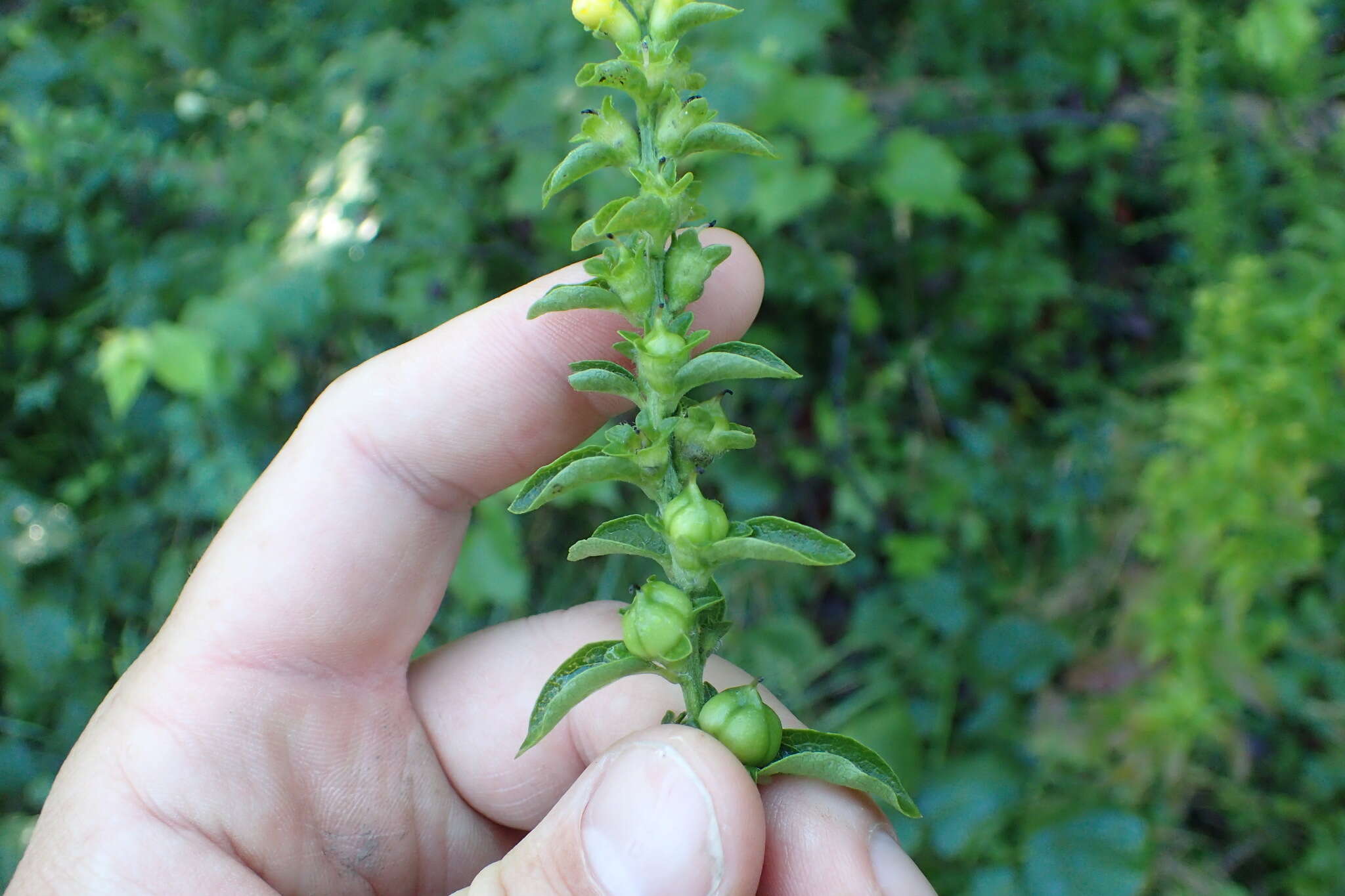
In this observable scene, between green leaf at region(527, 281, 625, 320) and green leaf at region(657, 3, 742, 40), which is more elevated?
green leaf at region(657, 3, 742, 40)

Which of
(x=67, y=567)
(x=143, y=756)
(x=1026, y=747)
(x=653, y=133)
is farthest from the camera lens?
(x=67, y=567)

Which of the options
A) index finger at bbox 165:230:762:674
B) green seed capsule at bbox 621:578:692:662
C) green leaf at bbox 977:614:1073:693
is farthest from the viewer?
green leaf at bbox 977:614:1073:693

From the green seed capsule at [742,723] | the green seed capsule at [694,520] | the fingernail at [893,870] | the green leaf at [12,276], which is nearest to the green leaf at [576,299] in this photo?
the green seed capsule at [694,520]

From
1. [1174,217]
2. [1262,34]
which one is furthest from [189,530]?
[1262,34]

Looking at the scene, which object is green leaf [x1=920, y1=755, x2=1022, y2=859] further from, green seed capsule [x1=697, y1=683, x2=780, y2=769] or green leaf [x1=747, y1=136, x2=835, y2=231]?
green leaf [x1=747, y1=136, x2=835, y2=231]

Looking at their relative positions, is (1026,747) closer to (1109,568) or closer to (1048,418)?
(1109,568)

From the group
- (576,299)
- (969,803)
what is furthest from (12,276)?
(969,803)

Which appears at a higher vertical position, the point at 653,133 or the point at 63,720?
the point at 653,133

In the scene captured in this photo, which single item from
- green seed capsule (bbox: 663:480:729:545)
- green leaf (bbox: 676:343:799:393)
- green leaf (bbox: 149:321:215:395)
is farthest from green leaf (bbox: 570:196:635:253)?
green leaf (bbox: 149:321:215:395)
